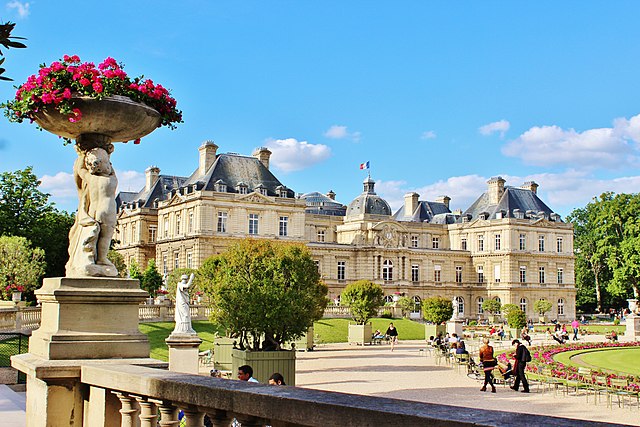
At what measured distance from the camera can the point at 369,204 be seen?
72375 mm

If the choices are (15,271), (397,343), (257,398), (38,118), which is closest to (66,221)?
(15,271)

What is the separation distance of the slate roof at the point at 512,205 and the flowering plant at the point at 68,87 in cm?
7062

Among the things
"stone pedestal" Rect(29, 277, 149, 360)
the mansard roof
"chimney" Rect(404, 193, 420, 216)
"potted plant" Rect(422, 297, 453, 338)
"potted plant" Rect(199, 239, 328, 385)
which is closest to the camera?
"stone pedestal" Rect(29, 277, 149, 360)

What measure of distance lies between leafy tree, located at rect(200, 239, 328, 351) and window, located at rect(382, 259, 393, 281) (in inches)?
1727

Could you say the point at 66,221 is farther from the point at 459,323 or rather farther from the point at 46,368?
the point at 46,368

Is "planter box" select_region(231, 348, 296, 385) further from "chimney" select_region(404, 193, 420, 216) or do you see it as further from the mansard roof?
"chimney" select_region(404, 193, 420, 216)

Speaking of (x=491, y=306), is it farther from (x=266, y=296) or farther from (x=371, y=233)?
(x=266, y=296)

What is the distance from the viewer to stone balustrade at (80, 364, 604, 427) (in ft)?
9.65

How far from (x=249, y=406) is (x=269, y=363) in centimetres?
1693

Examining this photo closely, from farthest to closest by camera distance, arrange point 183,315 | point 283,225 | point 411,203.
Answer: point 411,203, point 283,225, point 183,315

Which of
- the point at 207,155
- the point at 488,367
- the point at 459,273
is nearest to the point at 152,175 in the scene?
the point at 207,155

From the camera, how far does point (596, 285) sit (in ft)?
265

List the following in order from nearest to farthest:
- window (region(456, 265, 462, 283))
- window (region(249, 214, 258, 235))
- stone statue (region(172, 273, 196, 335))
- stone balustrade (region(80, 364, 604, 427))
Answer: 1. stone balustrade (region(80, 364, 604, 427))
2. stone statue (region(172, 273, 196, 335))
3. window (region(249, 214, 258, 235))
4. window (region(456, 265, 462, 283))

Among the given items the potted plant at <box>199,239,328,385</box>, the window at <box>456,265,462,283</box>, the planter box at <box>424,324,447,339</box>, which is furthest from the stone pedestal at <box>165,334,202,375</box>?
the window at <box>456,265,462,283</box>
